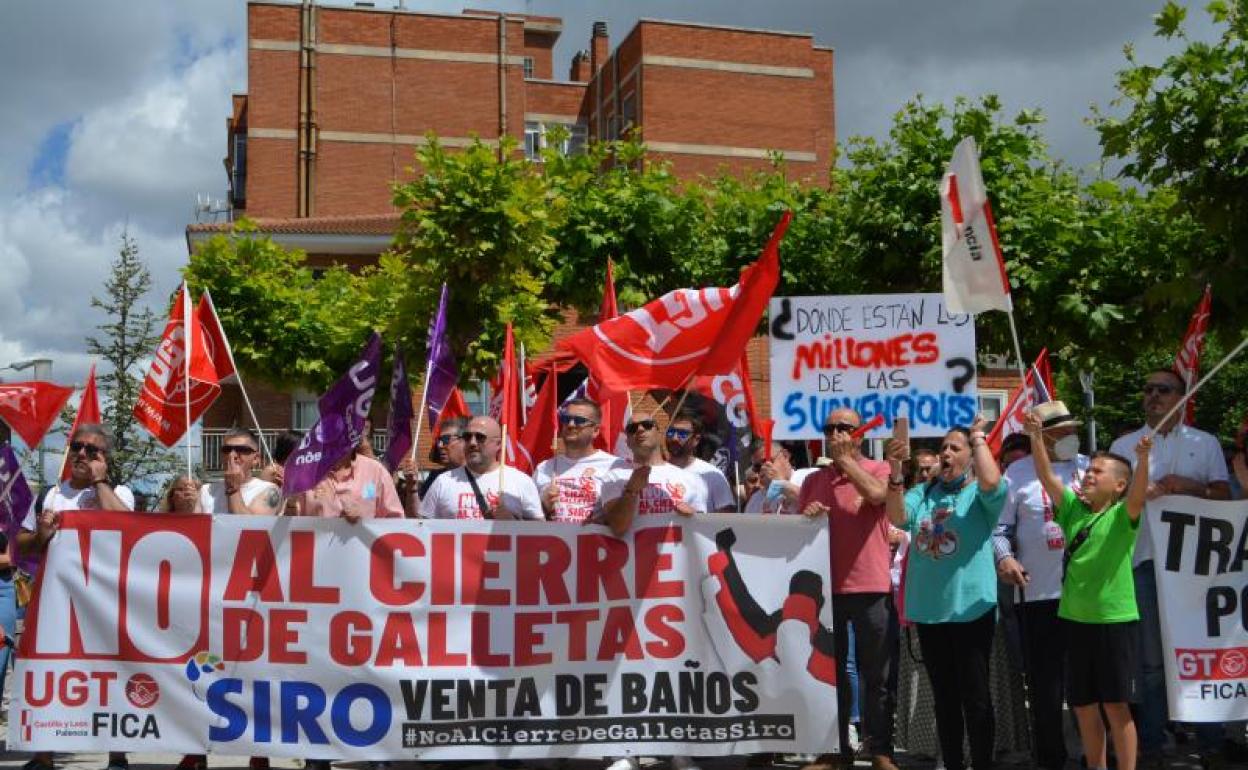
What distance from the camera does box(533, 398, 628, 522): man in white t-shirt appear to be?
763 centimetres

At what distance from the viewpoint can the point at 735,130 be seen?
46844mm

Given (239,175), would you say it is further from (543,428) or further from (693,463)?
(693,463)

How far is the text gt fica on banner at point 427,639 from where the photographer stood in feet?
23.3

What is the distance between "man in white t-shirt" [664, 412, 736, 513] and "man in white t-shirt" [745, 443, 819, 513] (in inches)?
15.1

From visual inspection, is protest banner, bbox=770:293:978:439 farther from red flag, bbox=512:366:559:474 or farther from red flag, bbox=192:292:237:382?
red flag, bbox=192:292:237:382

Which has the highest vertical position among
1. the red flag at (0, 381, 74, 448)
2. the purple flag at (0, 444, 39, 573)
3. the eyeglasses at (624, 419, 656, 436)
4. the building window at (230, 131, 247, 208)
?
the building window at (230, 131, 247, 208)

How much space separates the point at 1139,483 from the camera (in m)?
6.68

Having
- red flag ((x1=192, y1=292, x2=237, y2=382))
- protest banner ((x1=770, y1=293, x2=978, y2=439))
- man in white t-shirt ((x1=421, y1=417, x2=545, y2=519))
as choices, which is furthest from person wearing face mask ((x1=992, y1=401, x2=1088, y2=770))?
red flag ((x1=192, y1=292, x2=237, y2=382))

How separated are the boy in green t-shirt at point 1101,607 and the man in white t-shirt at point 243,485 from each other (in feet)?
13.2

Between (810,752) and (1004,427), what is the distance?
11.8 feet

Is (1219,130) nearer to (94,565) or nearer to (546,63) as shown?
(94,565)

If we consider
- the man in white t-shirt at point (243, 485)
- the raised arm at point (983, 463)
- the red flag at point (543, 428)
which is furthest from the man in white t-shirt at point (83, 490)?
the raised arm at point (983, 463)

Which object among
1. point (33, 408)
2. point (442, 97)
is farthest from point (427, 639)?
point (442, 97)

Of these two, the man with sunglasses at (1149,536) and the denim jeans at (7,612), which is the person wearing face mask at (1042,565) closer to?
the man with sunglasses at (1149,536)
